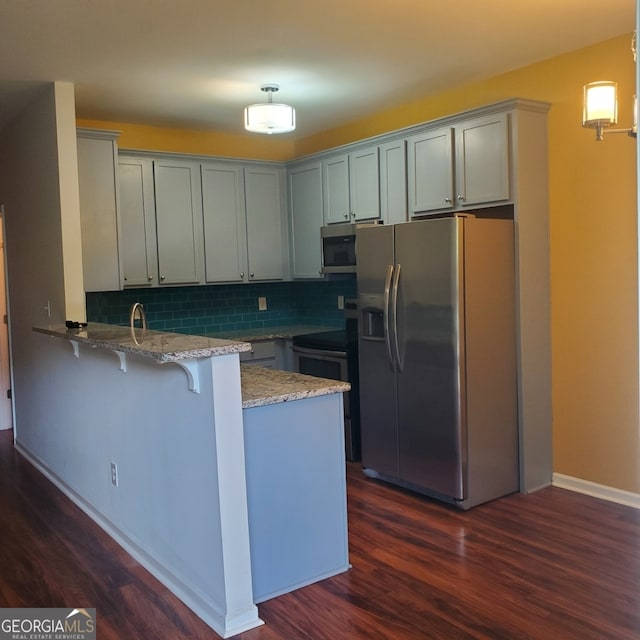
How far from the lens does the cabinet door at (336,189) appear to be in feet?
16.5

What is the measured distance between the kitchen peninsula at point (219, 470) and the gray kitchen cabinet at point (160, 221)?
1645 mm

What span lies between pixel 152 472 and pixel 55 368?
1658mm

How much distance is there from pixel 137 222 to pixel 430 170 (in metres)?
2.21

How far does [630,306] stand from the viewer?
3578 mm

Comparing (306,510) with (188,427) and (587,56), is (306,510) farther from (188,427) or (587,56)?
(587,56)

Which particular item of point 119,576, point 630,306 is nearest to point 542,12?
point 630,306

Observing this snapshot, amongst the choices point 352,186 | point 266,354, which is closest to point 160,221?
point 266,354

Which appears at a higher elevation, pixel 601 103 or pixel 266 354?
pixel 601 103

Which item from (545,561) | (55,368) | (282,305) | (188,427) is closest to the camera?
(188,427)

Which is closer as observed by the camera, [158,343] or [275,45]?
[158,343]

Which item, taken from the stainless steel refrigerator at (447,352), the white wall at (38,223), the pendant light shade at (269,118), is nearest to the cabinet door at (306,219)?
the stainless steel refrigerator at (447,352)

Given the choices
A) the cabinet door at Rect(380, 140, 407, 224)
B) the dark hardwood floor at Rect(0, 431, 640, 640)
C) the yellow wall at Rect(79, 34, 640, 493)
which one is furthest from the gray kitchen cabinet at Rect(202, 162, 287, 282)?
the dark hardwood floor at Rect(0, 431, 640, 640)

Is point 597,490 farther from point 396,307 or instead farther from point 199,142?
point 199,142

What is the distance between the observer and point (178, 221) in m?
5.16
